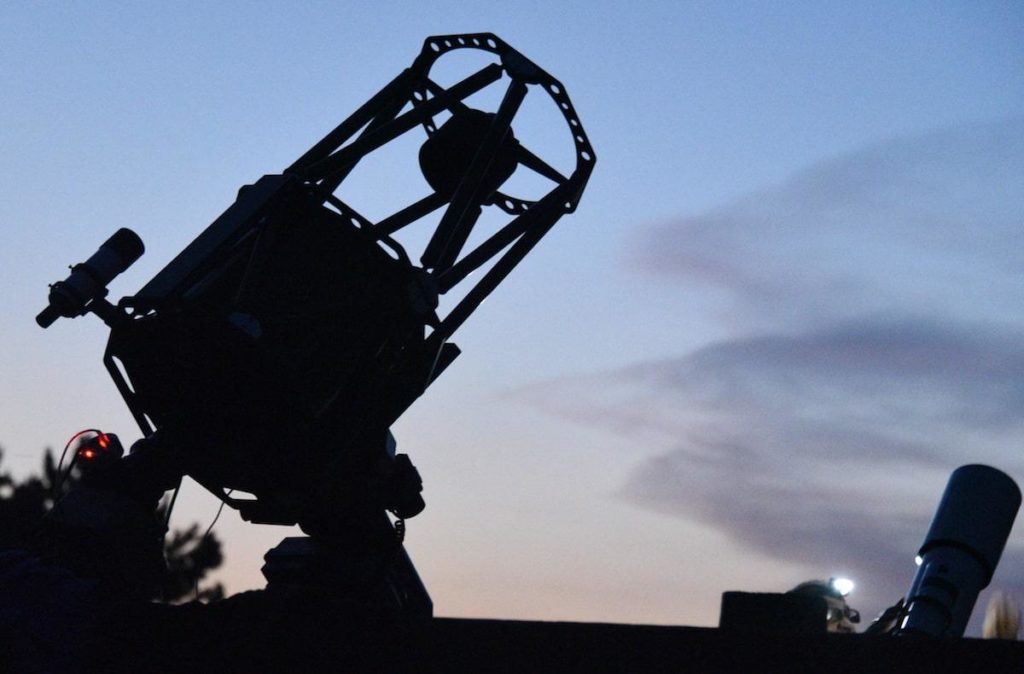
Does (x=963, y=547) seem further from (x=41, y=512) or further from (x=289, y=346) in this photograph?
(x=41, y=512)

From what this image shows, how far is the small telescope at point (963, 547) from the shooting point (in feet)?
18.9

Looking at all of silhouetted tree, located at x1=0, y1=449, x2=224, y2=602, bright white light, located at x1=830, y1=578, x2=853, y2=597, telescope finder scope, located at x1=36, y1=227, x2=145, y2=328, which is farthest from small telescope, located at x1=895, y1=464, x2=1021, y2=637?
silhouetted tree, located at x1=0, y1=449, x2=224, y2=602

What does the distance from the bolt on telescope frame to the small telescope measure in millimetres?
2642

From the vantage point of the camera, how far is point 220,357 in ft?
17.4

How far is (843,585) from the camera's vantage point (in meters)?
6.92

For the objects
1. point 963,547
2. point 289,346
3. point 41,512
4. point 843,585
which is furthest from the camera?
point 41,512

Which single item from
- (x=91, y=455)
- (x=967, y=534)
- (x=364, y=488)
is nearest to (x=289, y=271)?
(x=364, y=488)

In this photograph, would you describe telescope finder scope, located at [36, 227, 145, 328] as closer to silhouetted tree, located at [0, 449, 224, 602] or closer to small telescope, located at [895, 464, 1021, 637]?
small telescope, located at [895, 464, 1021, 637]

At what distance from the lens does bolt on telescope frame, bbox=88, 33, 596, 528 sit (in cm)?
536

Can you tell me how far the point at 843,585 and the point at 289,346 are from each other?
3646mm

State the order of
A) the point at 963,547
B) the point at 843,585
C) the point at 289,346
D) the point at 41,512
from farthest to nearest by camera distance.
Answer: the point at 41,512
the point at 843,585
the point at 963,547
the point at 289,346

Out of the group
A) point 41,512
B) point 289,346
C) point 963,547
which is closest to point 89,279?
point 289,346

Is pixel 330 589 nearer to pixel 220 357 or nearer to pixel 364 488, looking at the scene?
pixel 364 488

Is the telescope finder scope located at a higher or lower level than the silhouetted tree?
lower
